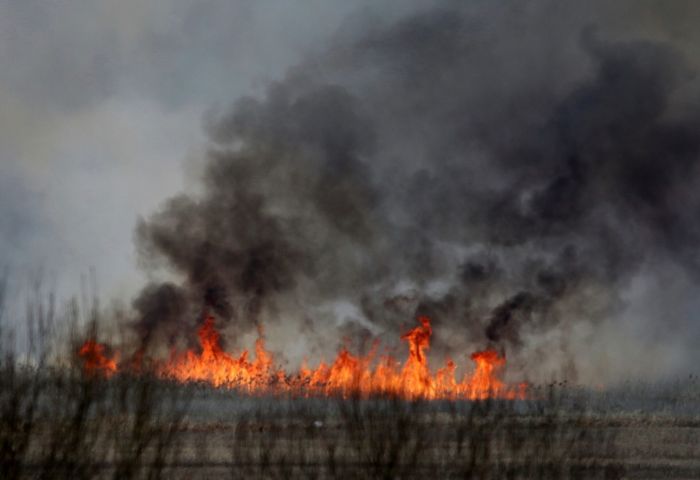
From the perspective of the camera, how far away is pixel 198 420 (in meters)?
36.0

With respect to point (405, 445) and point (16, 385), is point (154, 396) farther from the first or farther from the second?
point (405, 445)

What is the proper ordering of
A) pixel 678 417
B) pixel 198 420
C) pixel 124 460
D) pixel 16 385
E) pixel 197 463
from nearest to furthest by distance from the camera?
pixel 16 385
pixel 124 460
pixel 197 463
pixel 198 420
pixel 678 417

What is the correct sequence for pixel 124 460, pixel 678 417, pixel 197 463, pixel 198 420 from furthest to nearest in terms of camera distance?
pixel 678 417 → pixel 198 420 → pixel 197 463 → pixel 124 460

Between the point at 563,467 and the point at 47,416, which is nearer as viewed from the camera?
the point at 47,416

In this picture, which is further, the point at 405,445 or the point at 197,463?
the point at 197,463

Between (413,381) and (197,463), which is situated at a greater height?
(413,381)

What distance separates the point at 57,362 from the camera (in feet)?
54.3

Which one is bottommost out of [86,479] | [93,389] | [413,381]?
[86,479]

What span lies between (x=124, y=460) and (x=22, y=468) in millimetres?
1631

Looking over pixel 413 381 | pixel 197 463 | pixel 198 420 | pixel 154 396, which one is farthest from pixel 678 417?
pixel 154 396

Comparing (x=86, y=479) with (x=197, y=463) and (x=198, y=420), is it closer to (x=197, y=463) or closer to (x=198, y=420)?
(x=197, y=463)

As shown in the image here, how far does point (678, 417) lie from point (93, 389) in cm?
2762

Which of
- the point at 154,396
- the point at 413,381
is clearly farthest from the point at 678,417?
the point at 154,396

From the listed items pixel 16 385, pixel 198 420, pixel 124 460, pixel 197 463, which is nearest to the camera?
pixel 16 385
